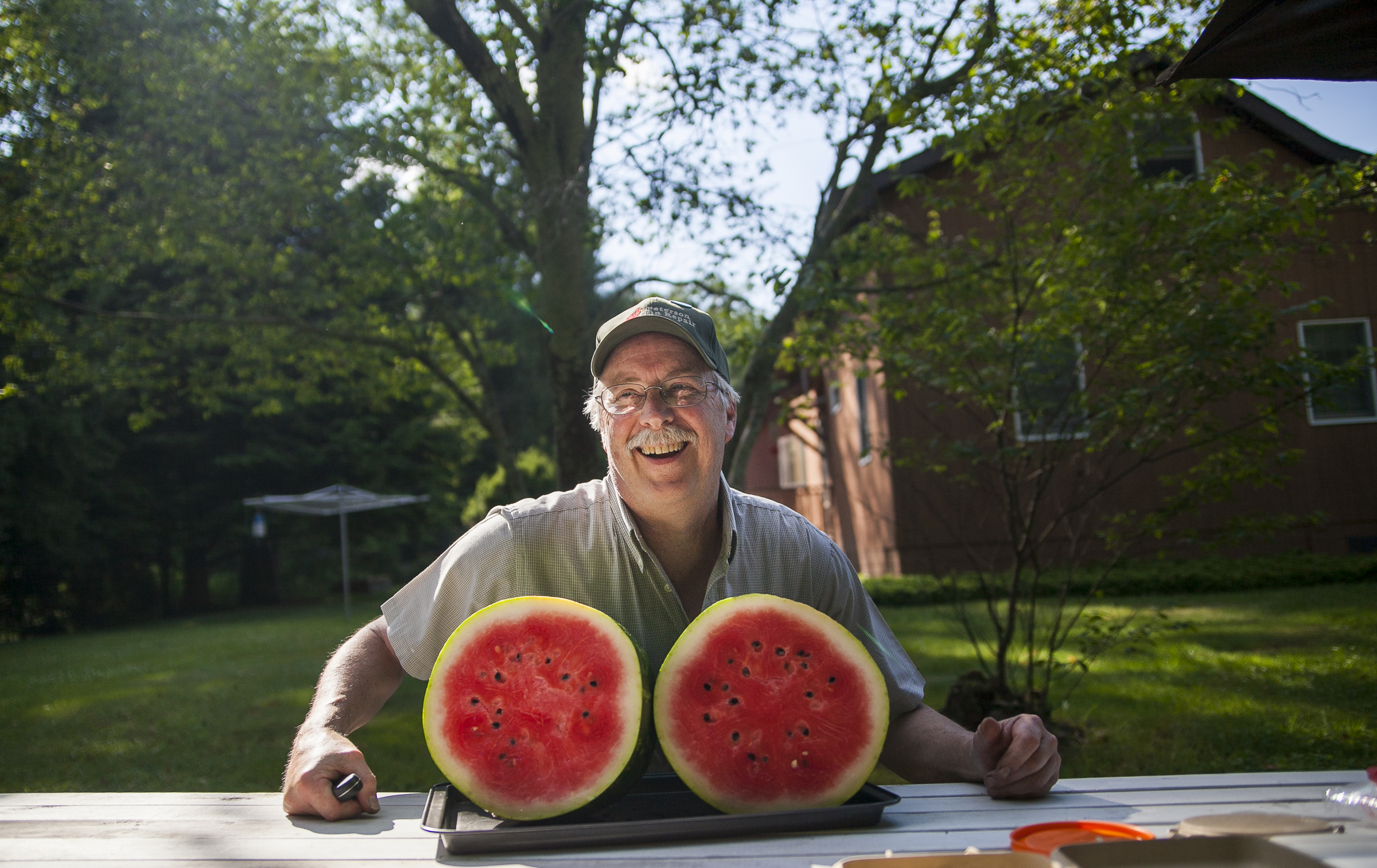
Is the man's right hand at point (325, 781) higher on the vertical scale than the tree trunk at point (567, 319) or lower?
lower

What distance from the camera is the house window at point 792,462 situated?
21.5m

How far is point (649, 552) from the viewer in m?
2.40

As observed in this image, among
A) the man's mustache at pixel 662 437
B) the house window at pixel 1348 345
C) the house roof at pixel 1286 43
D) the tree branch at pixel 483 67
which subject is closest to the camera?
the house roof at pixel 1286 43

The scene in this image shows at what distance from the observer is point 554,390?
6621mm

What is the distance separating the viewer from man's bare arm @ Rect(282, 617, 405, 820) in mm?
1774

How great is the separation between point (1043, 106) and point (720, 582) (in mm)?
3721

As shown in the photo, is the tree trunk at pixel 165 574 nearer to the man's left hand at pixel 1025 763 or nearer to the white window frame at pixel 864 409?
the white window frame at pixel 864 409

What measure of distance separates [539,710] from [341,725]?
0.53m

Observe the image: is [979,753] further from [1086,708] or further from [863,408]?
[863,408]

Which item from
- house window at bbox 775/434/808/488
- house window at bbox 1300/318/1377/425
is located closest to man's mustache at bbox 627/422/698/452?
house window at bbox 1300/318/1377/425

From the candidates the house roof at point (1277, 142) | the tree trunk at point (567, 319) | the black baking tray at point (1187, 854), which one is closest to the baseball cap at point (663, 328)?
the black baking tray at point (1187, 854)

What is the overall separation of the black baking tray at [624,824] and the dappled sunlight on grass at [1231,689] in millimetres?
3656

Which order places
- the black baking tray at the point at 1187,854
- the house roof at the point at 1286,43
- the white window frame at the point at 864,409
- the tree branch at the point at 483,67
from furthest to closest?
the white window frame at the point at 864,409, the tree branch at the point at 483,67, the house roof at the point at 1286,43, the black baking tray at the point at 1187,854

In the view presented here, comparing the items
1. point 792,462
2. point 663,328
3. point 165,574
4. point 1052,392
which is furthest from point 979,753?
point 165,574
